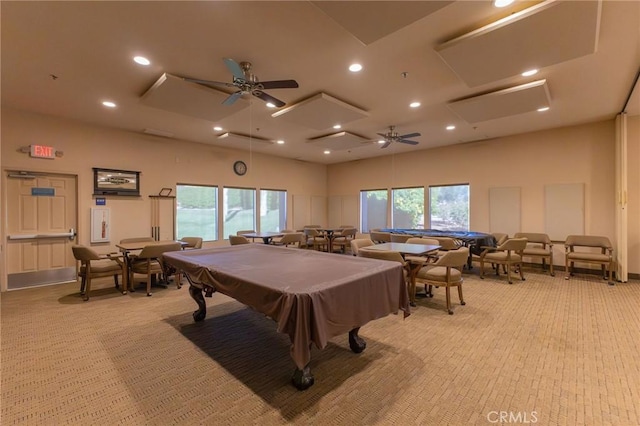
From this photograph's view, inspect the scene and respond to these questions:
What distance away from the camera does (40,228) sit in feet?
18.0

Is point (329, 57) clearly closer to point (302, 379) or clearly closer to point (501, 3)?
point (501, 3)

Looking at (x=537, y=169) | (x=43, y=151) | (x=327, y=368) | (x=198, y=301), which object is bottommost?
(x=327, y=368)

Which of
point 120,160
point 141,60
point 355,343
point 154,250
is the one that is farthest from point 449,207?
point 120,160

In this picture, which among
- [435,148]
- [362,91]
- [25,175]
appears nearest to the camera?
[362,91]

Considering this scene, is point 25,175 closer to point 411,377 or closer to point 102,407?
point 102,407

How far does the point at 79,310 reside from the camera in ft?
13.3

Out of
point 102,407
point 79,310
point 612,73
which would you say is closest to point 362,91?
point 612,73

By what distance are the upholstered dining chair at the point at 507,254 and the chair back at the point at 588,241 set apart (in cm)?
116

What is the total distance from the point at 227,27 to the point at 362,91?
88.1 inches

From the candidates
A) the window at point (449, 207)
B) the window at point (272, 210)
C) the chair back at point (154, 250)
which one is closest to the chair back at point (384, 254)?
the chair back at point (154, 250)

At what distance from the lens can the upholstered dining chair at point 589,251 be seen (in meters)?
5.29

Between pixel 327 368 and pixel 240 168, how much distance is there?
712cm

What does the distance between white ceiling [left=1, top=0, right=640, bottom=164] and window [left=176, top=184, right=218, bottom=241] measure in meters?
2.37

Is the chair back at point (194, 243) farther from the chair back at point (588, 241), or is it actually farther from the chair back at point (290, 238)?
the chair back at point (588, 241)
